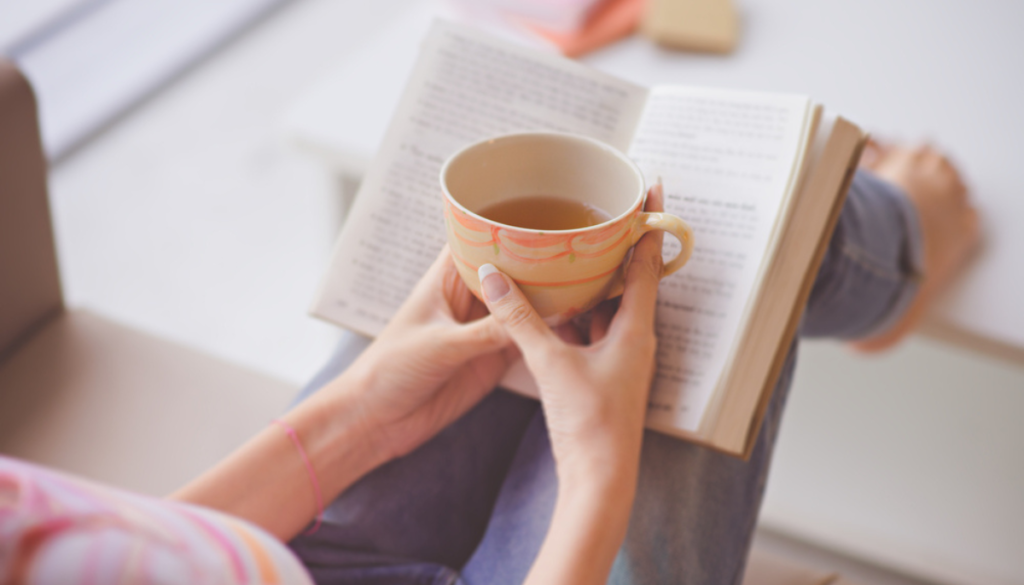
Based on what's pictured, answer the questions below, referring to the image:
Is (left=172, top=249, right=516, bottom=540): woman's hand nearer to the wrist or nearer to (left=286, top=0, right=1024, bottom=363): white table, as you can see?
the wrist

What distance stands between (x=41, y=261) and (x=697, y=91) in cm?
67

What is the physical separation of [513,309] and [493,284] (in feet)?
0.07

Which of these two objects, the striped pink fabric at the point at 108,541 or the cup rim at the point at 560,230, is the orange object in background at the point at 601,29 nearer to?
the cup rim at the point at 560,230

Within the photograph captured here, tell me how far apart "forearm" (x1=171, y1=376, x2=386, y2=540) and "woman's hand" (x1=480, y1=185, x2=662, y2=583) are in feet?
0.66

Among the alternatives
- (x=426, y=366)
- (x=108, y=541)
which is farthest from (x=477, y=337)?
(x=108, y=541)

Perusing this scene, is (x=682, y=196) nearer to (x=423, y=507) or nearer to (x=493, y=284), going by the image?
(x=493, y=284)

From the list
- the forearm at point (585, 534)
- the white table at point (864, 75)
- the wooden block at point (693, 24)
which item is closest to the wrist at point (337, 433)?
the forearm at point (585, 534)

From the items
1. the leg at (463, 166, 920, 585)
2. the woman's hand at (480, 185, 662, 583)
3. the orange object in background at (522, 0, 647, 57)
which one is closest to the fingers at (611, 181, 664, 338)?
the woman's hand at (480, 185, 662, 583)

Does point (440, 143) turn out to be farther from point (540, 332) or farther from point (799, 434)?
point (799, 434)

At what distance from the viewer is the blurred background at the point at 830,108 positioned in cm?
101

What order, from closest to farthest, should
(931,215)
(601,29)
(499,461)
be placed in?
(499,461)
(931,215)
(601,29)

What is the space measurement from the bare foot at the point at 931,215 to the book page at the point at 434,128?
426 mm

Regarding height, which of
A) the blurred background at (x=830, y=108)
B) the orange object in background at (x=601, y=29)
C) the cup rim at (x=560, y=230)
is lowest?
the blurred background at (x=830, y=108)

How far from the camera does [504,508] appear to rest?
0.62m
